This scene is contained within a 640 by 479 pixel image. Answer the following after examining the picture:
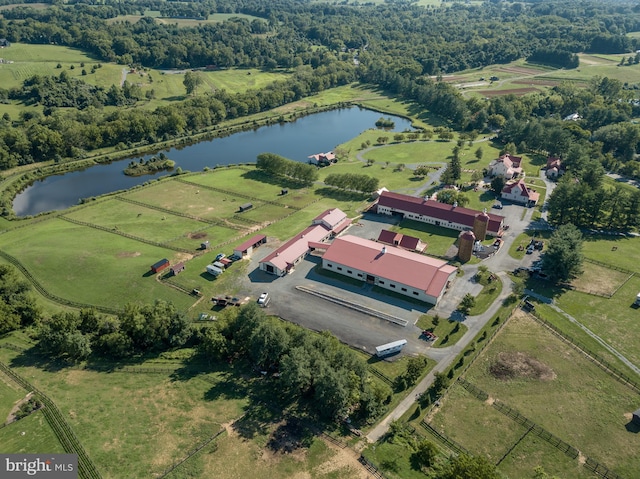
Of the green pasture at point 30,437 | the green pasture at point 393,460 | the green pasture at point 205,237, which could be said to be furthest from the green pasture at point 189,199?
the green pasture at point 393,460

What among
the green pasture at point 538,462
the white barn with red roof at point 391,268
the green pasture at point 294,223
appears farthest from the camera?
the green pasture at point 294,223

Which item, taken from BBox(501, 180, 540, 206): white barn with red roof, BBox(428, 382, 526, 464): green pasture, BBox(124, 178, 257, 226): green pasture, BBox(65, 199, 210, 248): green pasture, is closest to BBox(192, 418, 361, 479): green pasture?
BBox(428, 382, 526, 464): green pasture

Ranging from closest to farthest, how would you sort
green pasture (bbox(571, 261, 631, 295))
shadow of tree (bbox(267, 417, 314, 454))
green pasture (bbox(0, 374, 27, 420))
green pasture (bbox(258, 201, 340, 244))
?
shadow of tree (bbox(267, 417, 314, 454)) < green pasture (bbox(0, 374, 27, 420)) < green pasture (bbox(571, 261, 631, 295)) < green pasture (bbox(258, 201, 340, 244))

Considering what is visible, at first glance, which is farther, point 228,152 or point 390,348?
point 228,152

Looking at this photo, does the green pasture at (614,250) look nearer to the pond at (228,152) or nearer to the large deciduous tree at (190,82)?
the pond at (228,152)

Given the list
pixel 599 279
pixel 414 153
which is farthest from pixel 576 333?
pixel 414 153

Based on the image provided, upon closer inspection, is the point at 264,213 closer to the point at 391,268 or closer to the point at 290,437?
the point at 391,268

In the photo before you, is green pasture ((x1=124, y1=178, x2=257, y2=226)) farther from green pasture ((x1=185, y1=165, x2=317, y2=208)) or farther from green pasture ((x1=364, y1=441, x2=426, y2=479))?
green pasture ((x1=364, y1=441, x2=426, y2=479))
